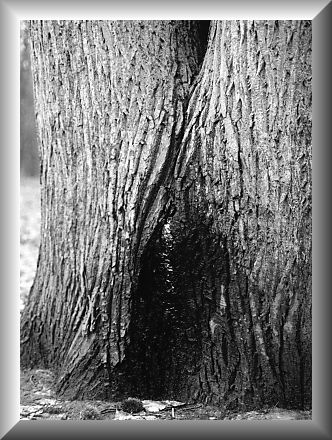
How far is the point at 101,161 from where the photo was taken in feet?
10.0

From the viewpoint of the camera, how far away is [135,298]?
9.90ft

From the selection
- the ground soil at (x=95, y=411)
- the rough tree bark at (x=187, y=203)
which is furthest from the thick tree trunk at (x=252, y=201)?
the ground soil at (x=95, y=411)

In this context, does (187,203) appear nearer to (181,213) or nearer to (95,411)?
(181,213)

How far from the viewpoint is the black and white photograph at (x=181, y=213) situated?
115 inches

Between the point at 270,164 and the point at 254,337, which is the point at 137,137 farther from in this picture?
the point at 254,337

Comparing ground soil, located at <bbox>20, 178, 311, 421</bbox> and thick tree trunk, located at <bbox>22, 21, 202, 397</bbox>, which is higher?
thick tree trunk, located at <bbox>22, 21, 202, 397</bbox>

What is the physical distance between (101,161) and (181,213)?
0.53 metres

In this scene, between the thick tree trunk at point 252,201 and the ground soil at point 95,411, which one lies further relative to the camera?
the ground soil at point 95,411

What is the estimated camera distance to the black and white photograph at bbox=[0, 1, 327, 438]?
2926 millimetres

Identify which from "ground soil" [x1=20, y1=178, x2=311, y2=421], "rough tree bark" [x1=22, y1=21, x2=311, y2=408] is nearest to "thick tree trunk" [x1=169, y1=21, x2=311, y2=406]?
"rough tree bark" [x1=22, y1=21, x2=311, y2=408]

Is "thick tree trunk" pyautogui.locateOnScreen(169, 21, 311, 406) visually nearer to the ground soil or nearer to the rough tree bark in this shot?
the rough tree bark

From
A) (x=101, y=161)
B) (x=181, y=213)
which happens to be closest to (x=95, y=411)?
(x=181, y=213)

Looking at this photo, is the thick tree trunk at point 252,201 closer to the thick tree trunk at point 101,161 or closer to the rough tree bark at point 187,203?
the rough tree bark at point 187,203
